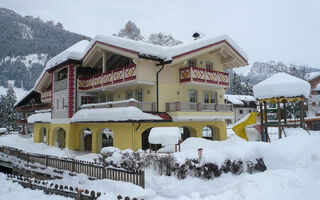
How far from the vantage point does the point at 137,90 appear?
2228cm

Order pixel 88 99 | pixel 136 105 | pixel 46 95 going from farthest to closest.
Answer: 1. pixel 46 95
2. pixel 88 99
3. pixel 136 105

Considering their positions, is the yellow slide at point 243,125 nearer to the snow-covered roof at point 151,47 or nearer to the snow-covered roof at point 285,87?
the snow-covered roof at point 285,87

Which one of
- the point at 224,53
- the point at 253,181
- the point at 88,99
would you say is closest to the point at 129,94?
the point at 88,99

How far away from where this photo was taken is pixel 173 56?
19859 millimetres

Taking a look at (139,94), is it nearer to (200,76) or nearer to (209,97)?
(200,76)

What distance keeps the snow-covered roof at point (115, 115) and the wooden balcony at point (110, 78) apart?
9.84 feet

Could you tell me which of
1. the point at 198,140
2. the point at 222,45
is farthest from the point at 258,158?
the point at 222,45

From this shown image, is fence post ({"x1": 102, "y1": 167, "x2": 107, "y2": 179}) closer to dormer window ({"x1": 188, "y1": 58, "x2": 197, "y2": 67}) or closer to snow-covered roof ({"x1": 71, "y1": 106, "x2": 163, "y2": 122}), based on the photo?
snow-covered roof ({"x1": 71, "y1": 106, "x2": 163, "y2": 122})

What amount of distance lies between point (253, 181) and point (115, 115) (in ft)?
39.1

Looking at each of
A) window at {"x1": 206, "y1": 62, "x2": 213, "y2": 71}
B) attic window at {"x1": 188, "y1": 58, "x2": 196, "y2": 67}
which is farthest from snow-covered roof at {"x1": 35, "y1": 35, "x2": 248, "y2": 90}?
window at {"x1": 206, "y1": 62, "x2": 213, "y2": 71}

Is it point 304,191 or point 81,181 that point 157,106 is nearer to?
point 81,181

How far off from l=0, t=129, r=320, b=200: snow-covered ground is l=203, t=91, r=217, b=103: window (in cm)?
989

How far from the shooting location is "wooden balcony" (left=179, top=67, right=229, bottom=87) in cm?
2141

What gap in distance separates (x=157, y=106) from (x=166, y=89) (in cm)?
196
